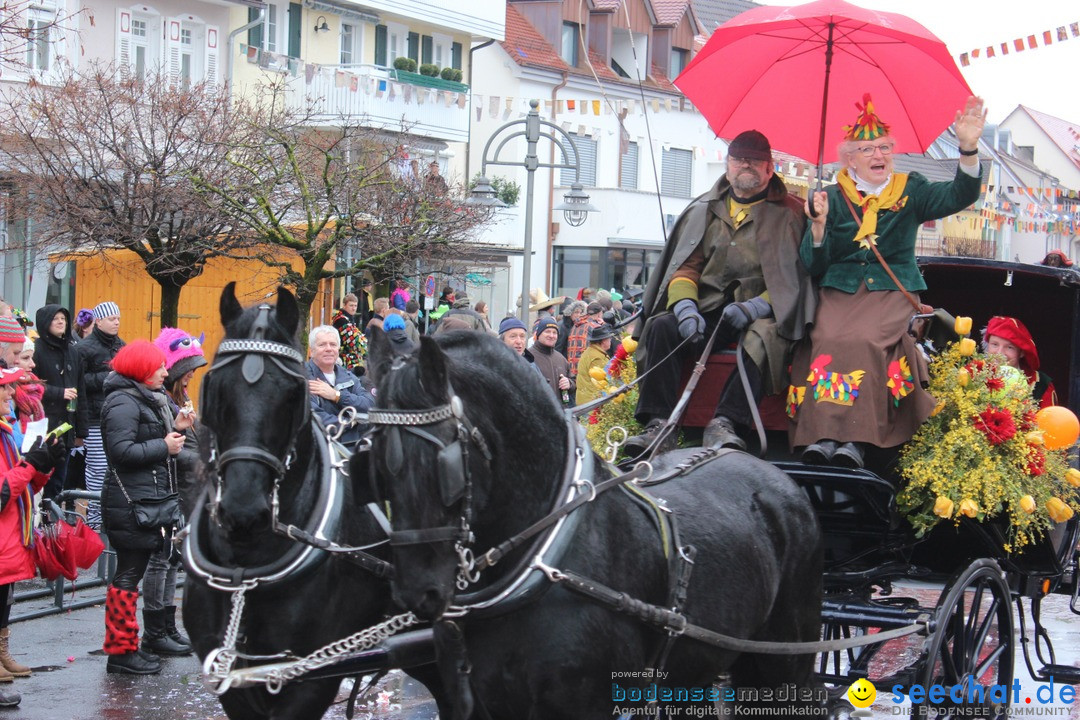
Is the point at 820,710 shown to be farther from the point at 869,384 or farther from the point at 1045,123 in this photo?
the point at 1045,123

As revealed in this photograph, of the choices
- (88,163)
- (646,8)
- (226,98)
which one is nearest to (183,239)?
(88,163)

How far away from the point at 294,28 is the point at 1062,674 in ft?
81.9

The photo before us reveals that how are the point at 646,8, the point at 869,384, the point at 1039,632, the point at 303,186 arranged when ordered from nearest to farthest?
1. the point at 869,384
2. the point at 1039,632
3. the point at 303,186
4. the point at 646,8

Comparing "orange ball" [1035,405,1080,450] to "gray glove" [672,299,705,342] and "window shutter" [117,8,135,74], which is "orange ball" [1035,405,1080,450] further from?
"window shutter" [117,8,135,74]

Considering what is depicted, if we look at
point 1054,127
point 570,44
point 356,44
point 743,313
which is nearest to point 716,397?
point 743,313

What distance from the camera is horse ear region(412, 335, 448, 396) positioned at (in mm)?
3689

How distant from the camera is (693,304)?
5.95 meters

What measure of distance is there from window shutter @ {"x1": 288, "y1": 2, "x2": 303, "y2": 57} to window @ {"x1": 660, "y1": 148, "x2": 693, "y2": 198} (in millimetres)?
12745

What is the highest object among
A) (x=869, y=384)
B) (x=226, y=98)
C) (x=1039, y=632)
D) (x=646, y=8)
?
(x=646, y=8)

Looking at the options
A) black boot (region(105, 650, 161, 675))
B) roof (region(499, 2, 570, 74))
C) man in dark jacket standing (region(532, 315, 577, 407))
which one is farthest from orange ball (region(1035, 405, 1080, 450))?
roof (region(499, 2, 570, 74))

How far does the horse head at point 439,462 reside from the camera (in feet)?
11.9

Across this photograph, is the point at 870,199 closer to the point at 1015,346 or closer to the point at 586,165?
the point at 1015,346

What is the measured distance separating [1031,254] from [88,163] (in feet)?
204

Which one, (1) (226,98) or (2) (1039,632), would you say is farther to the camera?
(1) (226,98)
